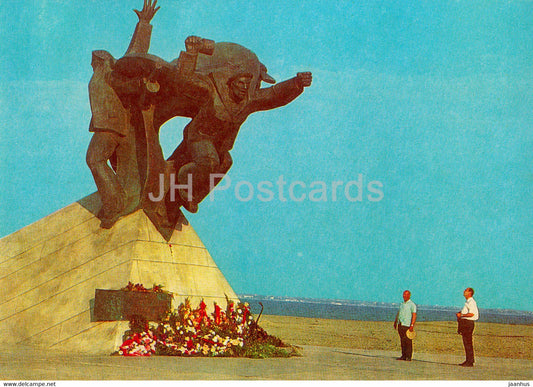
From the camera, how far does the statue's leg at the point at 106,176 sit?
1347 cm

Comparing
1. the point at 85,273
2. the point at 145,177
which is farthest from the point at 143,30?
the point at 85,273

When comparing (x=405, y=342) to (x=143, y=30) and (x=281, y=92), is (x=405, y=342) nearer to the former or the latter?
(x=281, y=92)

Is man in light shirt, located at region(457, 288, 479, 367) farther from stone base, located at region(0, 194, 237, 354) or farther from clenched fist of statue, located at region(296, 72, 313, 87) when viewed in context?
clenched fist of statue, located at region(296, 72, 313, 87)

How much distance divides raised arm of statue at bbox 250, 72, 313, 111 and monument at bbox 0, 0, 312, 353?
0.02 meters

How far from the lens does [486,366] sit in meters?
12.5

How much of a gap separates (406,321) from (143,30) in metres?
7.63

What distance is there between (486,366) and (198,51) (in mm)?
7409

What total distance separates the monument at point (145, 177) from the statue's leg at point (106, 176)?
19 mm

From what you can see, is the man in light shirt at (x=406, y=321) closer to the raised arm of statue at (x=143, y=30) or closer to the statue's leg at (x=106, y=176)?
the statue's leg at (x=106, y=176)

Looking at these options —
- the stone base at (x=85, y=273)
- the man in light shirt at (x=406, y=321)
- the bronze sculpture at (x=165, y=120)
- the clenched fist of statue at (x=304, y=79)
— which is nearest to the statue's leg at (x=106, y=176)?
the bronze sculpture at (x=165, y=120)

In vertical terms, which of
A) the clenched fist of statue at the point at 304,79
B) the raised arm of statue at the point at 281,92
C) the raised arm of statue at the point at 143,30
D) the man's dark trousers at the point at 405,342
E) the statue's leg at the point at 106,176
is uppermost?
the raised arm of statue at the point at 143,30

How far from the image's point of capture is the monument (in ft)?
42.5

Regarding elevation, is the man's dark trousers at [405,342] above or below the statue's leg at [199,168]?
below

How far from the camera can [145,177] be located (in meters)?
13.6
